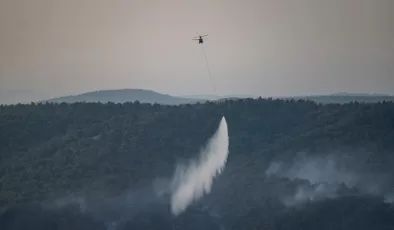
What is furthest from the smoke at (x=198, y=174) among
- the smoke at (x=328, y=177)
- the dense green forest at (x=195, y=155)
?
the smoke at (x=328, y=177)

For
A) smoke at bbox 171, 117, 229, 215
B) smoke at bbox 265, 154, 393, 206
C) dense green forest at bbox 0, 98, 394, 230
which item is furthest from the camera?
smoke at bbox 171, 117, 229, 215

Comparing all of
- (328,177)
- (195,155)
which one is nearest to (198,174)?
(195,155)

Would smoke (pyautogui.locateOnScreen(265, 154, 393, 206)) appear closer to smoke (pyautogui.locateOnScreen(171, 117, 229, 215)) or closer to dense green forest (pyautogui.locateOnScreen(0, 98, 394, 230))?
dense green forest (pyautogui.locateOnScreen(0, 98, 394, 230))

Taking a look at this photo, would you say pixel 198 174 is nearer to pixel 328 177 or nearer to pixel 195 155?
pixel 195 155

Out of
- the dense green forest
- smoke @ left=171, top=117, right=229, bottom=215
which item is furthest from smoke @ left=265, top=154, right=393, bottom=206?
smoke @ left=171, top=117, right=229, bottom=215

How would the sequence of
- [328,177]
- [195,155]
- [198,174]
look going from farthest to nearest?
[195,155], [198,174], [328,177]

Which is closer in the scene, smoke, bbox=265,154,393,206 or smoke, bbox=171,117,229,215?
smoke, bbox=265,154,393,206

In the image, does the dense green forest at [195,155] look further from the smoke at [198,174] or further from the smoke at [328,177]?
the smoke at [198,174]
